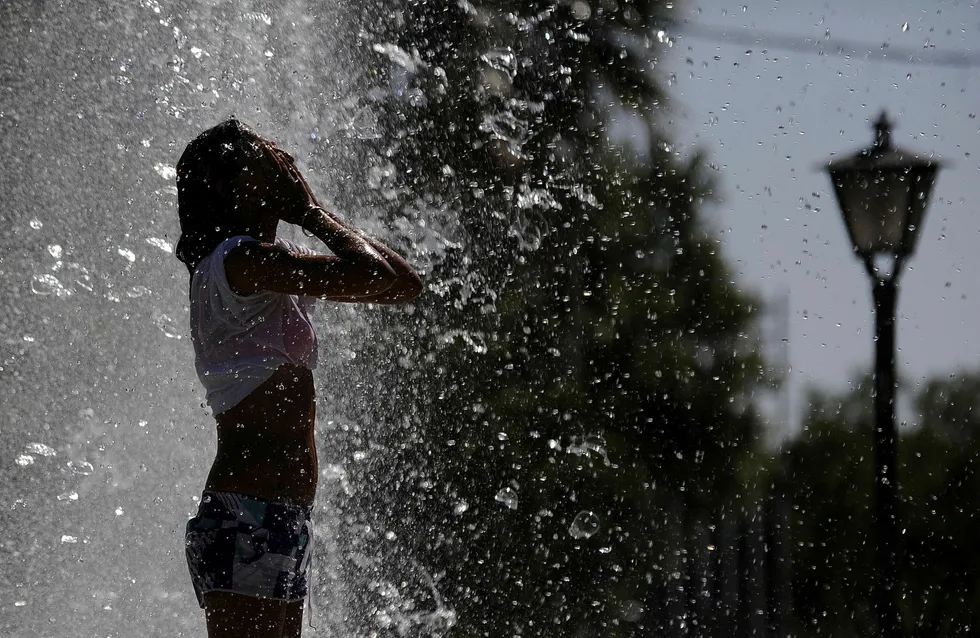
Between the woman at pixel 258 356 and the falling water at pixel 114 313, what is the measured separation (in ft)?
5.13

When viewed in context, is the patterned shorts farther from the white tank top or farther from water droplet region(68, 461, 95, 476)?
water droplet region(68, 461, 95, 476)

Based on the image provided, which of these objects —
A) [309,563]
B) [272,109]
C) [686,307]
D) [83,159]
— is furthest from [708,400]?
[309,563]

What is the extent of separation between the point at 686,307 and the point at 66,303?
5.57 metres

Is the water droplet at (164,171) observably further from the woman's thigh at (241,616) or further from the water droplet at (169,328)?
the woman's thigh at (241,616)

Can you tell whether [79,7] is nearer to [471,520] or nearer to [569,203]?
[471,520]

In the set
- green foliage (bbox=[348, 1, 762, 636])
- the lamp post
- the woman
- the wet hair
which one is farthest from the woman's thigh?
green foliage (bbox=[348, 1, 762, 636])

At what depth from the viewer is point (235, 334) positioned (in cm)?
183

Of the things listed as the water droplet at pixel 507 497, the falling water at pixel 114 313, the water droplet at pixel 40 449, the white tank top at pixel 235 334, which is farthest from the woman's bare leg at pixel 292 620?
the water droplet at pixel 507 497

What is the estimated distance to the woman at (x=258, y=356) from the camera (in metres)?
1.79

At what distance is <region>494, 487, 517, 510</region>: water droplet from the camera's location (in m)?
7.46

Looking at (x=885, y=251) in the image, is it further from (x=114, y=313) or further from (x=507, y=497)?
(x=507, y=497)

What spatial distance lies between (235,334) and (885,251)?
8.35 ft

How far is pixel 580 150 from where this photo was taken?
8.59m

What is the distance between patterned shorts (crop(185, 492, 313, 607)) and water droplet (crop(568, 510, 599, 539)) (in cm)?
638
